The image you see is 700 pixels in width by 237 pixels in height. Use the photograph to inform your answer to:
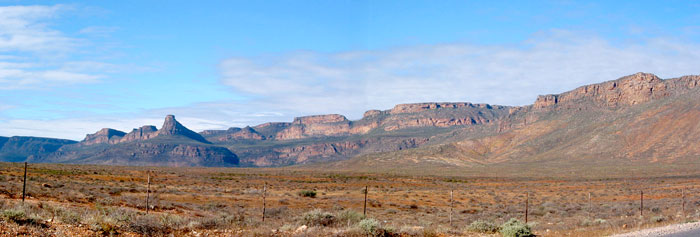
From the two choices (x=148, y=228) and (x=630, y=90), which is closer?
(x=148, y=228)

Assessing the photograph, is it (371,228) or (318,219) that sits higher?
(371,228)

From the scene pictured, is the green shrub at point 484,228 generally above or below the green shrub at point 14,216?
below

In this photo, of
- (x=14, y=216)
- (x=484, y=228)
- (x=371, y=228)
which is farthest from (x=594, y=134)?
(x=14, y=216)

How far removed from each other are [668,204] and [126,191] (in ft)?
113

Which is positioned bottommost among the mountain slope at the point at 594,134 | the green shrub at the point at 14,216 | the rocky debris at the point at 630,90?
the green shrub at the point at 14,216

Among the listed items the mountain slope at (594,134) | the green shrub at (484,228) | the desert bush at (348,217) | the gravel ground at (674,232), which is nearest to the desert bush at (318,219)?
the desert bush at (348,217)

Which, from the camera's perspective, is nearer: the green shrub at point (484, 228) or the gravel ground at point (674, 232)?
the gravel ground at point (674, 232)

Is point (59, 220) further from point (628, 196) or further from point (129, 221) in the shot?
point (628, 196)

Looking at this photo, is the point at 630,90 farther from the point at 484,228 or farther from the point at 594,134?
the point at 484,228

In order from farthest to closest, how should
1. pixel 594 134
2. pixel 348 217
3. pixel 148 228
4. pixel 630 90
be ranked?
pixel 630 90 → pixel 594 134 → pixel 348 217 → pixel 148 228

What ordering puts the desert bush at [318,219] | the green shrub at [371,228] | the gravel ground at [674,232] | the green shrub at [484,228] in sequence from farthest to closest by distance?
the desert bush at [318,219] → the green shrub at [484,228] → the gravel ground at [674,232] → the green shrub at [371,228]

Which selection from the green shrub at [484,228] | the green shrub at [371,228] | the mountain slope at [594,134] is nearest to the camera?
the green shrub at [371,228]

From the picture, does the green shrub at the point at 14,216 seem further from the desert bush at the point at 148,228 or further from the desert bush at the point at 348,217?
the desert bush at the point at 348,217

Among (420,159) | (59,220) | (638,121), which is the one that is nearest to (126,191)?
(59,220)
